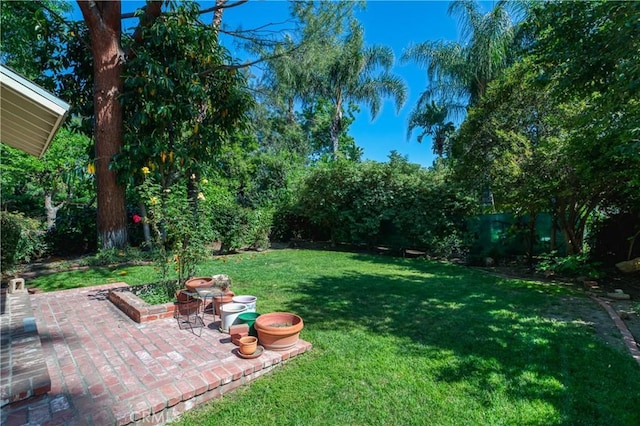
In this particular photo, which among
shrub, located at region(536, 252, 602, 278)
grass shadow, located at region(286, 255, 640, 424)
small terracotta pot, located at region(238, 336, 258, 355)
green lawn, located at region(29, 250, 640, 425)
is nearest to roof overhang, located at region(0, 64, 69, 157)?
small terracotta pot, located at region(238, 336, 258, 355)

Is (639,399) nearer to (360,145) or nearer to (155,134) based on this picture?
(155,134)

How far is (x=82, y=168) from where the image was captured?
7336mm

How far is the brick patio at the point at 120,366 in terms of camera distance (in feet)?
7.16

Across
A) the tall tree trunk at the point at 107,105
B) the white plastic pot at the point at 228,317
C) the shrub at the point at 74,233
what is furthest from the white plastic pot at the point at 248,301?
the shrub at the point at 74,233

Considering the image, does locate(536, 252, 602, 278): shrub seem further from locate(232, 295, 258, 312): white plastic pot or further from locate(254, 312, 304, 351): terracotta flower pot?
locate(232, 295, 258, 312): white plastic pot

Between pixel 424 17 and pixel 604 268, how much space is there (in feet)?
27.8

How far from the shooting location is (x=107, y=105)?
723 cm

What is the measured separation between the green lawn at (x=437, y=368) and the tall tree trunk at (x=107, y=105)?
13.8 ft

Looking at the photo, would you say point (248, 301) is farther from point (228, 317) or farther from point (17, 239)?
point (17, 239)

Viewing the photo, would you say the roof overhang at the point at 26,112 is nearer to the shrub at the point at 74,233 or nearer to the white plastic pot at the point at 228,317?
the white plastic pot at the point at 228,317

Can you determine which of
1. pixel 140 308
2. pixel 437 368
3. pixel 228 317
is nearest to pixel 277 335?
pixel 228 317

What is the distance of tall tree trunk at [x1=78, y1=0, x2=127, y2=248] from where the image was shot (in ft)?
23.2

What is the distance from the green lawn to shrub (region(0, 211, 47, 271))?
4606 millimetres

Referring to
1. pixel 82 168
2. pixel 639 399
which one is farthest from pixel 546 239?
pixel 82 168
